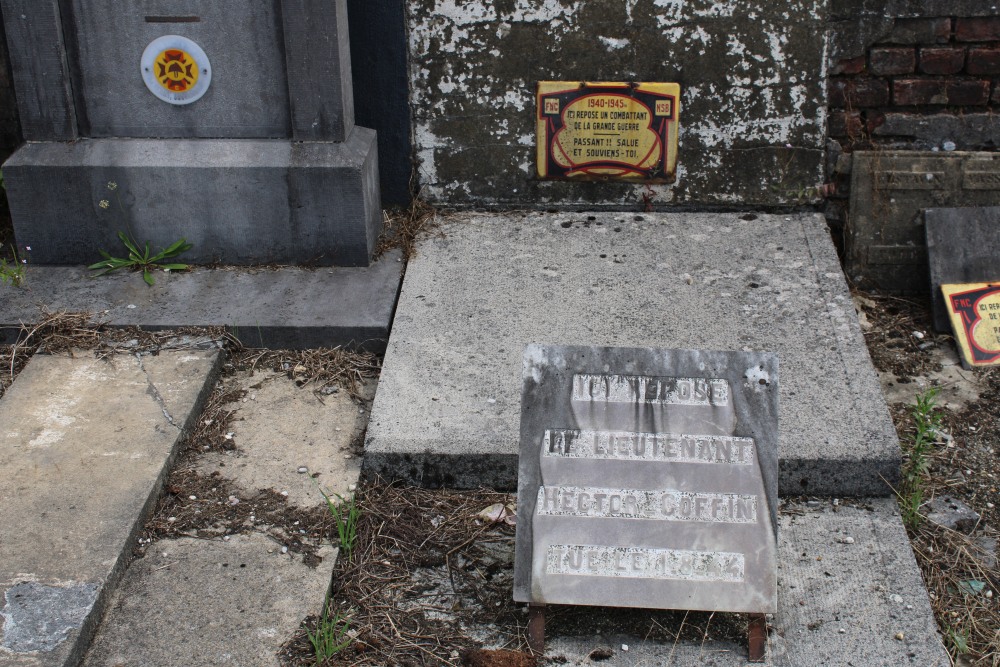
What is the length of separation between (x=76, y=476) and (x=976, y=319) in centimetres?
290

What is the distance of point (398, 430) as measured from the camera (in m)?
2.94

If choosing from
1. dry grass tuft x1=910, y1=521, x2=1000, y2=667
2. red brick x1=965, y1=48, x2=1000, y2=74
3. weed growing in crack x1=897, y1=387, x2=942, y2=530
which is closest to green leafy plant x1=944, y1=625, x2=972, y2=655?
dry grass tuft x1=910, y1=521, x2=1000, y2=667

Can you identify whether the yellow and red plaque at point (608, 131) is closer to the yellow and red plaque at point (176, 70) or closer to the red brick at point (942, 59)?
the red brick at point (942, 59)

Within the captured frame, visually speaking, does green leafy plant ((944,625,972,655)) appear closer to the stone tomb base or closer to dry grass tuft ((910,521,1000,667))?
dry grass tuft ((910,521,1000,667))

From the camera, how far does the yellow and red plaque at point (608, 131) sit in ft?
12.8

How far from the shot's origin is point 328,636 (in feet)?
7.72

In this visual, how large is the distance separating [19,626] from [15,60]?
2.09 m

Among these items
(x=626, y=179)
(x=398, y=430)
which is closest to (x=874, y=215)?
(x=626, y=179)

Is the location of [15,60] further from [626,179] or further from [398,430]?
[626,179]

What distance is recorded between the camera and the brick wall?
12.4ft

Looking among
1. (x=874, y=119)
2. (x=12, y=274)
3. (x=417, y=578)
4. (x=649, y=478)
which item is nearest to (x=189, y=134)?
(x=12, y=274)

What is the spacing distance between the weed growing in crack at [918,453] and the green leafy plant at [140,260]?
246 centimetres

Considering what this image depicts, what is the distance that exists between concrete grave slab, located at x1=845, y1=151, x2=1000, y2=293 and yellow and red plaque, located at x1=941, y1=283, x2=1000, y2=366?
23 centimetres

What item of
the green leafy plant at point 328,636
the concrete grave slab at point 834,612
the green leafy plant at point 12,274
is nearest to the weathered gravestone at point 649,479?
the concrete grave slab at point 834,612
